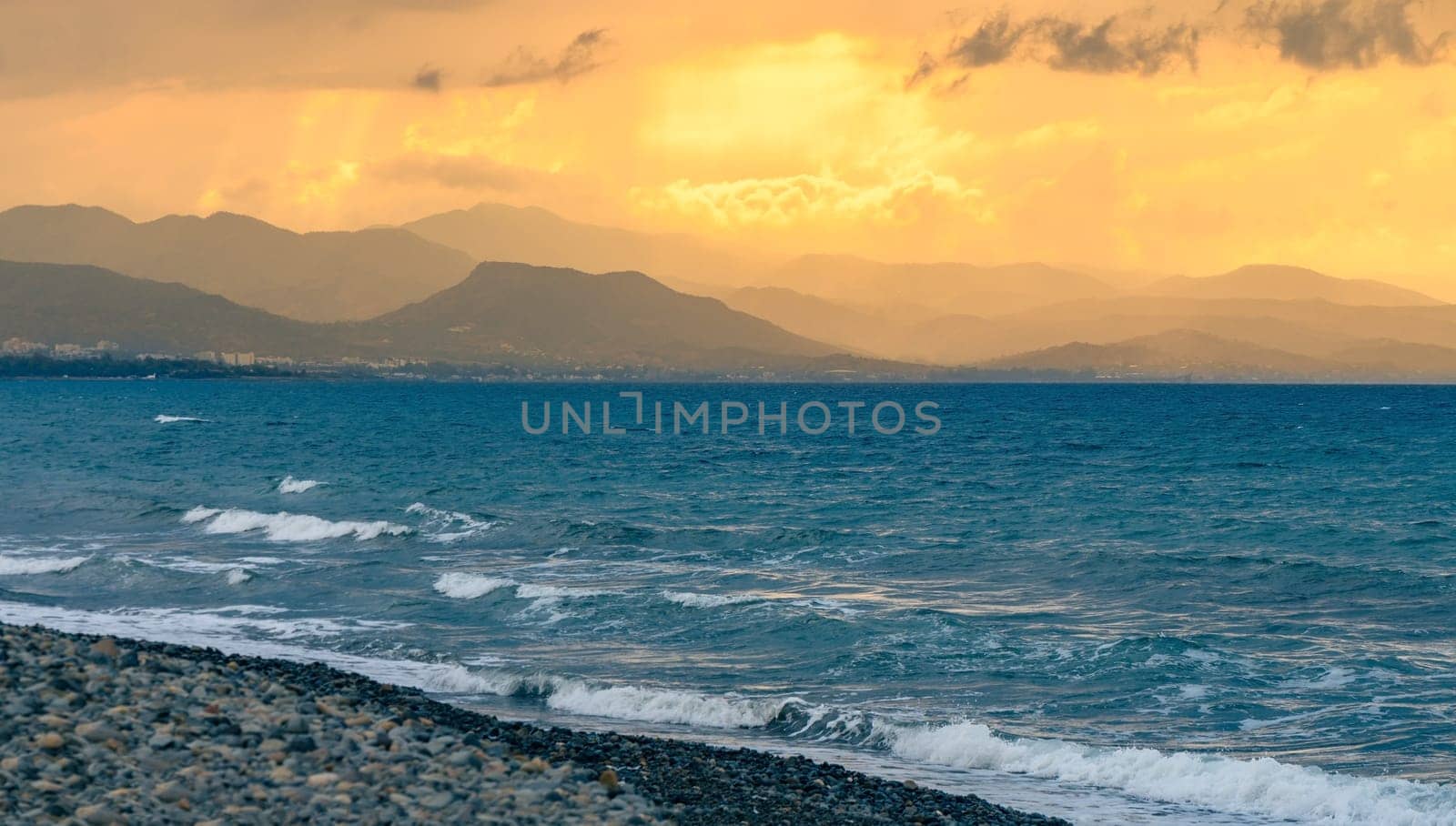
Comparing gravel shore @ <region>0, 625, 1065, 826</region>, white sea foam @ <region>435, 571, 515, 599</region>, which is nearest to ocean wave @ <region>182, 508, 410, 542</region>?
white sea foam @ <region>435, 571, 515, 599</region>

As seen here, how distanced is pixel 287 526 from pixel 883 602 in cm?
2802

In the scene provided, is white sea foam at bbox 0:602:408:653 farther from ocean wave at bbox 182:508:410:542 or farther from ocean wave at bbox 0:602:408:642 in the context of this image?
ocean wave at bbox 182:508:410:542

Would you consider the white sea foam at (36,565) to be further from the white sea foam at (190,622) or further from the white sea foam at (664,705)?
the white sea foam at (664,705)

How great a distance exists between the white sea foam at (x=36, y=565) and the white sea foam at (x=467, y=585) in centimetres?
1232

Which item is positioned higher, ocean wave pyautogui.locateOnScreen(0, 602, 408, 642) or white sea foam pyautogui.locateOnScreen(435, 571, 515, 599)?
white sea foam pyautogui.locateOnScreen(435, 571, 515, 599)

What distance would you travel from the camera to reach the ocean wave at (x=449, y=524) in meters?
50.2

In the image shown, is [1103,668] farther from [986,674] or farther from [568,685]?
[568,685]

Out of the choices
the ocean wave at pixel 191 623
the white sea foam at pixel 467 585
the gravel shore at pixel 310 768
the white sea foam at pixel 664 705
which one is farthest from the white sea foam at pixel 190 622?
the gravel shore at pixel 310 768

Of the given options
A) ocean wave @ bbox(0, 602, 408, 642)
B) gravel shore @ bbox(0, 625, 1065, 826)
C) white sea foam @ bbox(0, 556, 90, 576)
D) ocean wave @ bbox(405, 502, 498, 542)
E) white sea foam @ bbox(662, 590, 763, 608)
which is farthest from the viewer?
ocean wave @ bbox(405, 502, 498, 542)

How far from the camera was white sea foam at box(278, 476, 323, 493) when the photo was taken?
2687 inches

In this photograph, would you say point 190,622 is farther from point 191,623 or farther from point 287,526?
point 287,526

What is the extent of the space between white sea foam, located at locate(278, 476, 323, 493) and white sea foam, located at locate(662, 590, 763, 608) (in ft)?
125

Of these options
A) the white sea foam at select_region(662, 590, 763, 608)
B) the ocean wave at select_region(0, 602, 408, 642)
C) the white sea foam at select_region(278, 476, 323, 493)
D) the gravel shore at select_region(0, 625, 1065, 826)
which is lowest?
the ocean wave at select_region(0, 602, 408, 642)

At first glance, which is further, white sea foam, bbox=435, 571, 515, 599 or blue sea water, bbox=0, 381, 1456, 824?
white sea foam, bbox=435, 571, 515, 599
